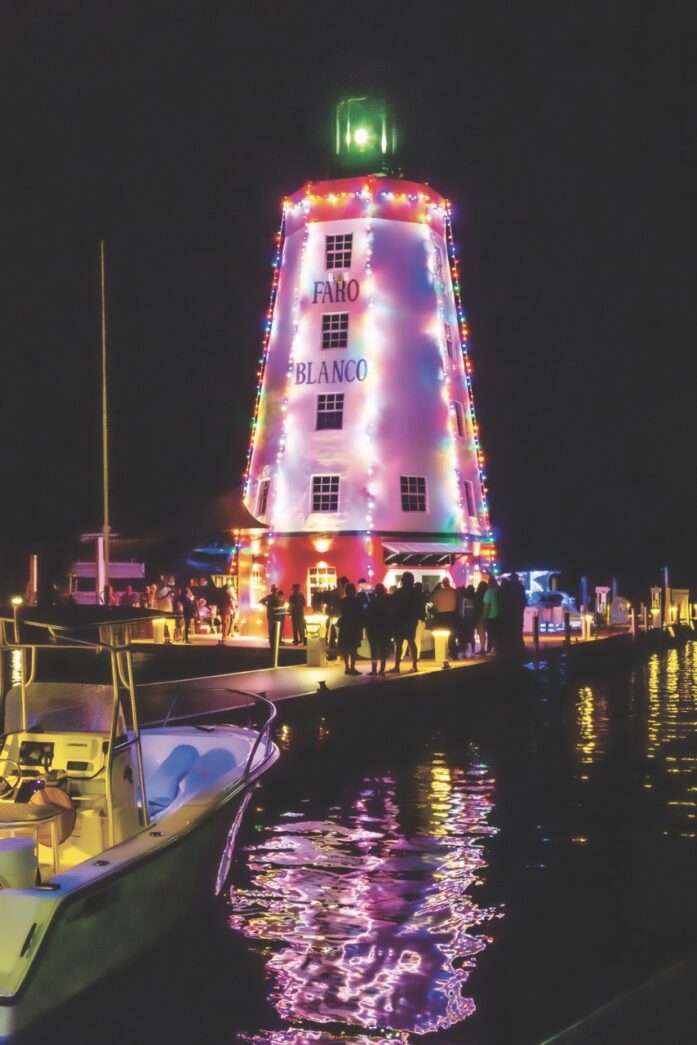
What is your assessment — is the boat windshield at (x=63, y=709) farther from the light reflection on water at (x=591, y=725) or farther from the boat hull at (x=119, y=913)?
the light reflection on water at (x=591, y=725)

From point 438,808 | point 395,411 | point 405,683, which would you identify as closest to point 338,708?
point 405,683

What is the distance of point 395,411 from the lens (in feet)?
134

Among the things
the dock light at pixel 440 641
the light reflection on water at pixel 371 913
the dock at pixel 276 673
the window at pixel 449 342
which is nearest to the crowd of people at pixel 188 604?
the dock at pixel 276 673

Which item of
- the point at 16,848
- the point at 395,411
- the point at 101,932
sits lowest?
the point at 101,932

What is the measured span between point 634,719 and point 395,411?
20.7m

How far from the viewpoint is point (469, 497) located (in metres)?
43.2

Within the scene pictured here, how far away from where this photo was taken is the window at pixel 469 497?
4288 cm

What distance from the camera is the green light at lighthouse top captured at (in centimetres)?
4325

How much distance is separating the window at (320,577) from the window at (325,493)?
1805 mm

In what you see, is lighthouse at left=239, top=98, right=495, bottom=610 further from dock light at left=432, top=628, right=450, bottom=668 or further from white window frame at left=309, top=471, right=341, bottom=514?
dock light at left=432, top=628, right=450, bottom=668

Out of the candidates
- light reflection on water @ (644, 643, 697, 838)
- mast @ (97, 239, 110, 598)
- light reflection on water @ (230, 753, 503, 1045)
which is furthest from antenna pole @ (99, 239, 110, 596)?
light reflection on water @ (230, 753, 503, 1045)

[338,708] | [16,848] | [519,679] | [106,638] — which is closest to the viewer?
[16,848]

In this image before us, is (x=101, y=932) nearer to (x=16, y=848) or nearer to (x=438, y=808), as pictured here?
(x=16, y=848)

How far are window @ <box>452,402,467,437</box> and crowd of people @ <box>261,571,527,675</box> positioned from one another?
10670mm
